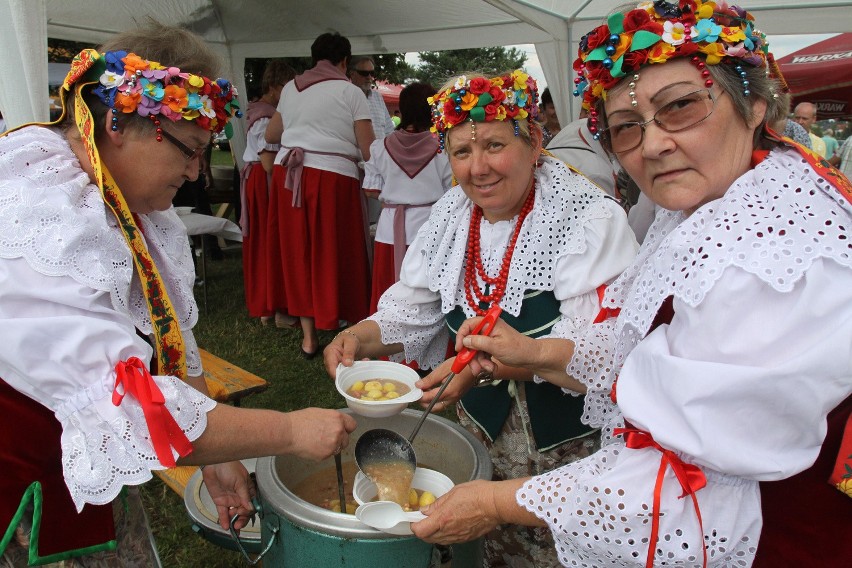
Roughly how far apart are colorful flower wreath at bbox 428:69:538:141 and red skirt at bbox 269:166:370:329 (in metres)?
3.31

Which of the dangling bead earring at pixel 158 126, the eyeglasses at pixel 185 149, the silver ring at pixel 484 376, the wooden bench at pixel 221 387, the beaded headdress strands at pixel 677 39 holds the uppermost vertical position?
the beaded headdress strands at pixel 677 39

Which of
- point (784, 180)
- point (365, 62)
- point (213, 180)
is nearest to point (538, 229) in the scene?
point (784, 180)

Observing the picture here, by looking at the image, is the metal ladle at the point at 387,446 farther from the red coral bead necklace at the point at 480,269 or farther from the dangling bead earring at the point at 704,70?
the dangling bead earring at the point at 704,70

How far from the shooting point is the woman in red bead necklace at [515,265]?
1.95 metres

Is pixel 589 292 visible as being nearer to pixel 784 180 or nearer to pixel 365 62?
pixel 784 180

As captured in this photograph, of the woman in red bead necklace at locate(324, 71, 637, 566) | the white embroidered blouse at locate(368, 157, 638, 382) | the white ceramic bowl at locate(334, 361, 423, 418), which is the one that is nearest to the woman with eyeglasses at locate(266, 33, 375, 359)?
the white embroidered blouse at locate(368, 157, 638, 382)

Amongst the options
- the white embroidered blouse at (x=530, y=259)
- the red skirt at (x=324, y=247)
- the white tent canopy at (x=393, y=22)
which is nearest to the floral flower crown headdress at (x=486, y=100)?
the white embroidered blouse at (x=530, y=259)

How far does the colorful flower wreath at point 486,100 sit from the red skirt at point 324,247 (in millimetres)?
3309

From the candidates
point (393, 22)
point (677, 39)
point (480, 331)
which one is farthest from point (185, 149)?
point (393, 22)

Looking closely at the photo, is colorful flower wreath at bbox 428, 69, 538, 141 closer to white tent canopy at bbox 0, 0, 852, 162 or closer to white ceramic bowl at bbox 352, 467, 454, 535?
white ceramic bowl at bbox 352, 467, 454, 535

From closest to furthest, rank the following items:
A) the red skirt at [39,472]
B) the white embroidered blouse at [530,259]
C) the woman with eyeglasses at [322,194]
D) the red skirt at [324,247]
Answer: the red skirt at [39,472] → the white embroidered blouse at [530,259] → the woman with eyeglasses at [322,194] → the red skirt at [324,247]

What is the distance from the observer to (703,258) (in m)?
1.10

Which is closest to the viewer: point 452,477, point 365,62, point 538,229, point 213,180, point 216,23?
point 452,477

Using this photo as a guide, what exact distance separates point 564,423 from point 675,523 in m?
0.92
